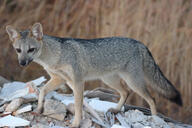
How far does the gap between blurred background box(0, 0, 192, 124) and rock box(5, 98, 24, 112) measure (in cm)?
298

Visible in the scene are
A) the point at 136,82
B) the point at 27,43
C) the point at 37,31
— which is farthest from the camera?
the point at 136,82

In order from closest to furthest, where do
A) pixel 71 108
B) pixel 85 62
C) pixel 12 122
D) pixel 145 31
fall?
pixel 12 122
pixel 71 108
pixel 85 62
pixel 145 31

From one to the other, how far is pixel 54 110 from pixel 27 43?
2.78 ft

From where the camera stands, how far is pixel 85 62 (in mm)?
4586

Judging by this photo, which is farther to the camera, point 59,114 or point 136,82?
point 136,82

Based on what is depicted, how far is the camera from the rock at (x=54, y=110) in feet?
13.6

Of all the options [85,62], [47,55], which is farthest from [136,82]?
[47,55]

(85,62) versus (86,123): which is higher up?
(85,62)

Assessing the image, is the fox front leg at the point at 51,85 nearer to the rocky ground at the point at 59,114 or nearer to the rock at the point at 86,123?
the rocky ground at the point at 59,114

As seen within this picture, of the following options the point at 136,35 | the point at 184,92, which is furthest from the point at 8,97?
the point at 184,92

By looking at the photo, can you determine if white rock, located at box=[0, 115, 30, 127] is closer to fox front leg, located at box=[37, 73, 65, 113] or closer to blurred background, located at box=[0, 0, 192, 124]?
fox front leg, located at box=[37, 73, 65, 113]

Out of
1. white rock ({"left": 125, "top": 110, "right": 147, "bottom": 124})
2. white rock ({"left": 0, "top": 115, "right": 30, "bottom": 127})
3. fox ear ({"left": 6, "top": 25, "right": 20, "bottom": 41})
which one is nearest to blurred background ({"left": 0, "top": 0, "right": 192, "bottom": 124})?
white rock ({"left": 125, "top": 110, "right": 147, "bottom": 124})

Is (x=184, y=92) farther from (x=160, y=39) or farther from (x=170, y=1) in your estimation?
(x=170, y=1)

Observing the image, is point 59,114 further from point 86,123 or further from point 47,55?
point 47,55
